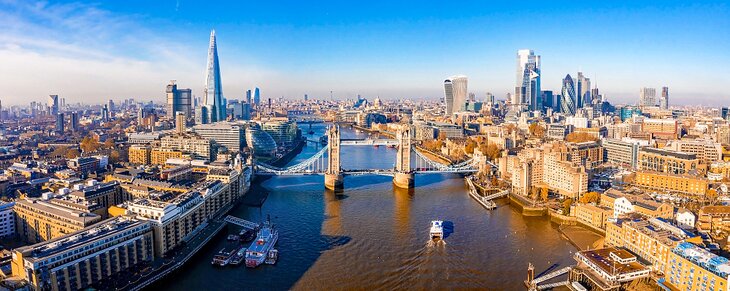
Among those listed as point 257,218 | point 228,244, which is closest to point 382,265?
point 228,244

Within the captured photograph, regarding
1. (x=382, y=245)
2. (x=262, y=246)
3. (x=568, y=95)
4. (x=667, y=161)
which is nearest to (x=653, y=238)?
(x=382, y=245)

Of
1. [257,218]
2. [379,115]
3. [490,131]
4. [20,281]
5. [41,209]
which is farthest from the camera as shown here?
[379,115]

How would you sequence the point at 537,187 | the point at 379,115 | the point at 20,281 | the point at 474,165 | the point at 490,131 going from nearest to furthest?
1. the point at 20,281
2. the point at 537,187
3. the point at 474,165
4. the point at 490,131
5. the point at 379,115

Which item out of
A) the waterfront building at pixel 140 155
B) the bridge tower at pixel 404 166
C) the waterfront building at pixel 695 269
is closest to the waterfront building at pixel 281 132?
the waterfront building at pixel 140 155

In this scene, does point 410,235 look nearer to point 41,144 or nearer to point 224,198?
point 224,198

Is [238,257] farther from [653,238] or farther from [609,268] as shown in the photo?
[653,238]

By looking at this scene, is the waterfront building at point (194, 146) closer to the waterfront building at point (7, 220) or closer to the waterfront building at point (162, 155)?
the waterfront building at point (162, 155)

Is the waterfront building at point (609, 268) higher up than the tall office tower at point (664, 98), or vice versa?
the tall office tower at point (664, 98)

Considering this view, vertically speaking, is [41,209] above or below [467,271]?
above
